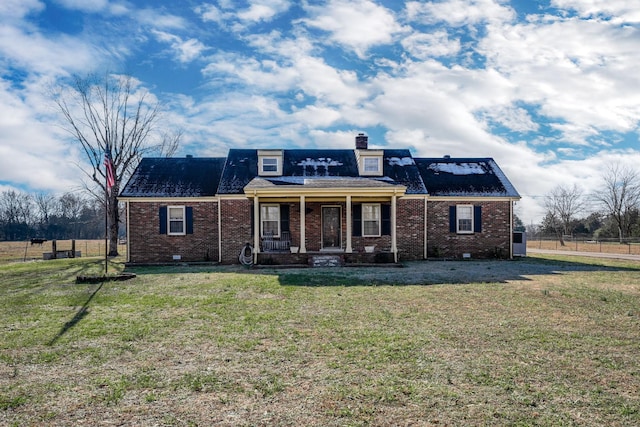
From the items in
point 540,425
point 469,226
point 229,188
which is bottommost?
point 540,425

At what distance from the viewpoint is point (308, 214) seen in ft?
60.0

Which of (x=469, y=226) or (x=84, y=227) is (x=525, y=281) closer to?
(x=469, y=226)

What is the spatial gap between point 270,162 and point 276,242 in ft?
13.2

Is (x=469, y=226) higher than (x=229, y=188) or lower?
lower

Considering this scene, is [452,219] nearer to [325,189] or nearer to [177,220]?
[325,189]

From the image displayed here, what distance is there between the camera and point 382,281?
11477 millimetres

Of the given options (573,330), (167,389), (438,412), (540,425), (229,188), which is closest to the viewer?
(540,425)

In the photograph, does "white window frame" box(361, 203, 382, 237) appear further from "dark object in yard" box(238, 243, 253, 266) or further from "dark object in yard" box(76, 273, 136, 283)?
"dark object in yard" box(76, 273, 136, 283)

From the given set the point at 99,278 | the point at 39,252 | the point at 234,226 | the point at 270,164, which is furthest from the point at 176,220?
the point at 39,252

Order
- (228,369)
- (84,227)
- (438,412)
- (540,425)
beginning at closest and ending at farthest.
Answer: (540,425) < (438,412) < (228,369) < (84,227)

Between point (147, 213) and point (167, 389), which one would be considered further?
point (147, 213)

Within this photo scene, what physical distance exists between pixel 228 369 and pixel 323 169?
51.5ft

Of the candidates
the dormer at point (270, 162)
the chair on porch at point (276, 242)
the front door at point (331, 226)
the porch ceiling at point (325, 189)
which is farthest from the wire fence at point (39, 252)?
the front door at point (331, 226)

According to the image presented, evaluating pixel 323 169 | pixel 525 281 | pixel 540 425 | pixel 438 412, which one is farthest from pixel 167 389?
pixel 323 169
